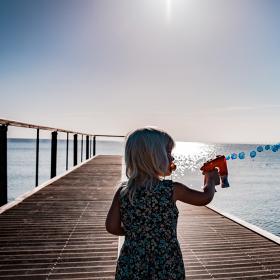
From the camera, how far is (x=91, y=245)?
12.1 ft

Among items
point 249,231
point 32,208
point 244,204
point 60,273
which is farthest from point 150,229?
point 244,204

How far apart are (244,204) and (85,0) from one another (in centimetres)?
1333

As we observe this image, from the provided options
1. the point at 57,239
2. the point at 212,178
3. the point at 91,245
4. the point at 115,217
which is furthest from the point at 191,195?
the point at 57,239

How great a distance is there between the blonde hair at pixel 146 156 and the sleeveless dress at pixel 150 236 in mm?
48

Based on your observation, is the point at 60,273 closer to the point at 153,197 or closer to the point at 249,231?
the point at 153,197

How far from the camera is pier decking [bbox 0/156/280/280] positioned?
3107 mm

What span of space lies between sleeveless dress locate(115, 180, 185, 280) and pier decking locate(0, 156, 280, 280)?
1333mm

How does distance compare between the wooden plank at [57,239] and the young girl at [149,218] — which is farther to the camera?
the wooden plank at [57,239]

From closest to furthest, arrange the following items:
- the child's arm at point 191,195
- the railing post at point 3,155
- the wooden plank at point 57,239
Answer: the child's arm at point 191,195 → the wooden plank at point 57,239 → the railing post at point 3,155

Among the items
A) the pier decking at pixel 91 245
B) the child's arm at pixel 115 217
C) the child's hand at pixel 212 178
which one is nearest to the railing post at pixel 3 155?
the pier decking at pixel 91 245

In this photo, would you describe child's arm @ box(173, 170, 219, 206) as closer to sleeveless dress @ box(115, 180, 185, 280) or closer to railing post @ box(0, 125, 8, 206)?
sleeveless dress @ box(115, 180, 185, 280)

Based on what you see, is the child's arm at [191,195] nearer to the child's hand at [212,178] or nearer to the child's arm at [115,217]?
the child's hand at [212,178]

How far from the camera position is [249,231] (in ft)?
14.8

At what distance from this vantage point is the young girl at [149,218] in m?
1.71
